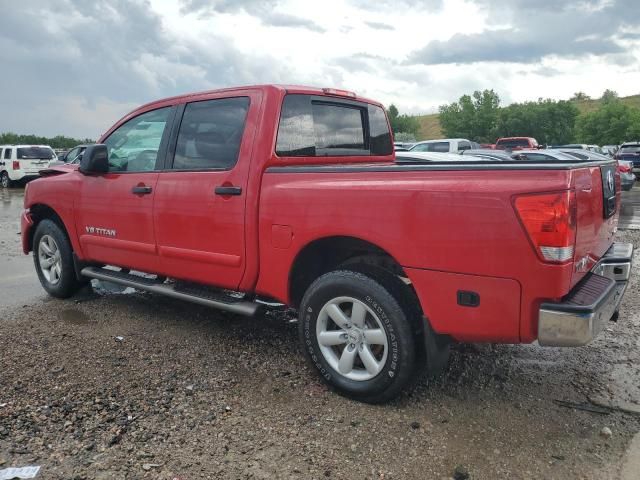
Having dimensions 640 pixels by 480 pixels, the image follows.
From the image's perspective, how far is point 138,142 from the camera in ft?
15.8

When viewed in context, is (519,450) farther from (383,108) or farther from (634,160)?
(634,160)

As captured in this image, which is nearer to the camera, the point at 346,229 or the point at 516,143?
the point at 346,229

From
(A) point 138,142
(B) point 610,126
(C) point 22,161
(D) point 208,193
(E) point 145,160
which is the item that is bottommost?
(B) point 610,126

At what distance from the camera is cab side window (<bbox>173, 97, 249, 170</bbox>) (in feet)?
13.1

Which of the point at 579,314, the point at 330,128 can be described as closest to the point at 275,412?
the point at 579,314

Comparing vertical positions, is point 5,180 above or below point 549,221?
below

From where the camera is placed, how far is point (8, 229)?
36.8ft

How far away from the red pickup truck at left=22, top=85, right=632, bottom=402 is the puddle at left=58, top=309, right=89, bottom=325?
0.36 meters

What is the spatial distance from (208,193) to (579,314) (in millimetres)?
2467

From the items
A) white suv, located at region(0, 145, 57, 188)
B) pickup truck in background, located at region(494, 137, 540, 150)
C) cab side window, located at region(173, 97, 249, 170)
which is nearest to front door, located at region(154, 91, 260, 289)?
cab side window, located at region(173, 97, 249, 170)

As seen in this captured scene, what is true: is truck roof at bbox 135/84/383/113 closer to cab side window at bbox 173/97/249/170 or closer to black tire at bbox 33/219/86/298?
cab side window at bbox 173/97/249/170

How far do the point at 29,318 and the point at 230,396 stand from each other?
2579 millimetres

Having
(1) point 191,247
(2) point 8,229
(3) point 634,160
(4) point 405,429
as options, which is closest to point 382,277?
(4) point 405,429

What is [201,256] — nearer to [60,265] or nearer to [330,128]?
[330,128]
